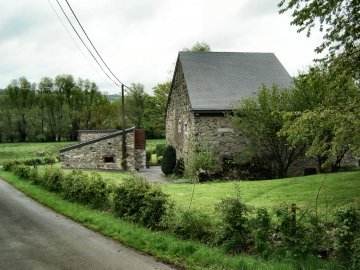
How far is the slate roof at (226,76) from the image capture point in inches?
1017

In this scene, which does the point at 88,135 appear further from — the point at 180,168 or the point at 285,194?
the point at 285,194

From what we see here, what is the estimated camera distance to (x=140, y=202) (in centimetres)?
1088

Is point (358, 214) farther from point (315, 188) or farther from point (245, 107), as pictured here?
→ point (245, 107)

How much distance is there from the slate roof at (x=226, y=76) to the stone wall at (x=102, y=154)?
26.7 ft

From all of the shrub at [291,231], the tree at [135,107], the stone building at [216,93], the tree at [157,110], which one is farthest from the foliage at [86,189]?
the tree at [135,107]

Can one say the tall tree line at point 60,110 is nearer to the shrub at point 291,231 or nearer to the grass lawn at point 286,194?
the grass lawn at point 286,194

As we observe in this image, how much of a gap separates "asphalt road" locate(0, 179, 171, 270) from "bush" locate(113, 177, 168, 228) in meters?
1.30

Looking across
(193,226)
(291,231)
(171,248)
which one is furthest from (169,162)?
(291,231)

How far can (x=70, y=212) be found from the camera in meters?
12.6

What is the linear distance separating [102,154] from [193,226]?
Result: 24.3 meters

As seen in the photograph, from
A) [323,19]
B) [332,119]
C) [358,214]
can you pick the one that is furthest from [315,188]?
[358,214]

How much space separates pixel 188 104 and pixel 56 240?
18.1 m

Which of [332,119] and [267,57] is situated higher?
[267,57]

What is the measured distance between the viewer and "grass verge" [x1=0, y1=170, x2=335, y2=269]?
6.96 metres
